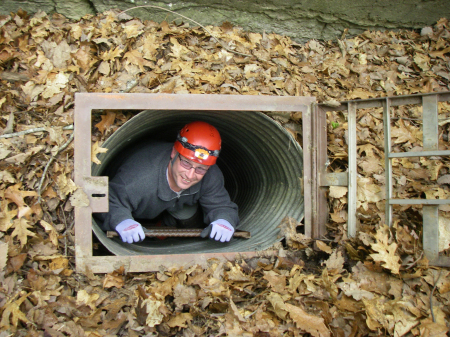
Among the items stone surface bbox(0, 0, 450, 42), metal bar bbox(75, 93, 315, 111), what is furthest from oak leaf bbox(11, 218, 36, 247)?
stone surface bbox(0, 0, 450, 42)

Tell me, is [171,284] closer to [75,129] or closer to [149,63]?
[75,129]

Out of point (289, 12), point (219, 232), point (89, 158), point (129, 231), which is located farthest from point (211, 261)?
point (289, 12)

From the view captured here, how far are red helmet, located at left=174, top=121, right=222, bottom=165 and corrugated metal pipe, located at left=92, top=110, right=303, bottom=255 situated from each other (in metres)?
0.32

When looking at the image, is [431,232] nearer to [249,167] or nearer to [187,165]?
[187,165]

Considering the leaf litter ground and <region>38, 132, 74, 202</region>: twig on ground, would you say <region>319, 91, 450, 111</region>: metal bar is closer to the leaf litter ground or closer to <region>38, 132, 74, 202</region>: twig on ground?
the leaf litter ground

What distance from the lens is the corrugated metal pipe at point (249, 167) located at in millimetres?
3789

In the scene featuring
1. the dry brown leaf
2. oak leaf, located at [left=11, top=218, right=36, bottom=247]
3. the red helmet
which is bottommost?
the dry brown leaf

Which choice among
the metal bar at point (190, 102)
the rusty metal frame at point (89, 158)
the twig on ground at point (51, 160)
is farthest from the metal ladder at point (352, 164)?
the twig on ground at point (51, 160)

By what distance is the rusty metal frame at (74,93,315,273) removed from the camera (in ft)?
10.4

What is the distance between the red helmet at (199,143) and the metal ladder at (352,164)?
102cm

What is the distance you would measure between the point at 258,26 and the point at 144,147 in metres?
2.05

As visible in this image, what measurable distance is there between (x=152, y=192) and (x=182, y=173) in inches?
17.7

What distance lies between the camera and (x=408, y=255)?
3.04m

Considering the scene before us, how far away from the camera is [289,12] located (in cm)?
427
